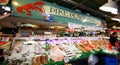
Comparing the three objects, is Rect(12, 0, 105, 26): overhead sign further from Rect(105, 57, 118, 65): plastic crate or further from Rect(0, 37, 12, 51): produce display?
Rect(105, 57, 118, 65): plastic crate

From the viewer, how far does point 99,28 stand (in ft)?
27.4

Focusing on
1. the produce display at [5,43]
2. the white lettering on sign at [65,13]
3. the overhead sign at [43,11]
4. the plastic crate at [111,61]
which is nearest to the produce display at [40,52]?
the produce display at [5,43]

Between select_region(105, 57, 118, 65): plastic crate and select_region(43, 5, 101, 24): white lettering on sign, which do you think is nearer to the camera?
select_region(43, 5, 101, 24): white lettering on sign

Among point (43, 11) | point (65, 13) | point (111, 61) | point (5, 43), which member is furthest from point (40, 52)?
point (111, 61)

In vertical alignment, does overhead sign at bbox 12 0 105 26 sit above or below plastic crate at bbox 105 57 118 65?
above

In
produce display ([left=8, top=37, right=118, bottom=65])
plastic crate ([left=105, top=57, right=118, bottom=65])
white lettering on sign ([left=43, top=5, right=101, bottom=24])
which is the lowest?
plastic crate ([left=105, top=57, right=118, bottom=65])

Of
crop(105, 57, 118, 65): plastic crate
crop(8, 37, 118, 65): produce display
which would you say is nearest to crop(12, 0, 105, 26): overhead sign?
crop(8, 37, 118, 65): produce display

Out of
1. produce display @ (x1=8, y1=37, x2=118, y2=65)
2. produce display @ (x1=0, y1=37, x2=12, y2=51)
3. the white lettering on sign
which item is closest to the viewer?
produce display @ (x1=8, y1=37, x2=118, y2=65)

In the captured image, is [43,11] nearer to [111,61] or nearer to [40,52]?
[40,52]

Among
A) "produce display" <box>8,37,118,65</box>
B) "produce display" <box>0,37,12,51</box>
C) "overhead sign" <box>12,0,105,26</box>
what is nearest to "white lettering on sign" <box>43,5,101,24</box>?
"overhead sign" <box>12,0,105,26</box>

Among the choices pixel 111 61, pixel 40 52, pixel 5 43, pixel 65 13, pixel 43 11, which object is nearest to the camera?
pixel 5 43

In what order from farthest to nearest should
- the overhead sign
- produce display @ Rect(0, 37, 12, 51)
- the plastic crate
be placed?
the plastic crate, the overhead sign, produce display @ Rect(0, 37, 12, 51)

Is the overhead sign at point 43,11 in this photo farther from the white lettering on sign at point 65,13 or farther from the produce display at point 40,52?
the produce display at point 40,52

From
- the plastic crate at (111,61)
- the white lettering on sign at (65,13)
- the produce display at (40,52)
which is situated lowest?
the plastic crate at (111,61)
